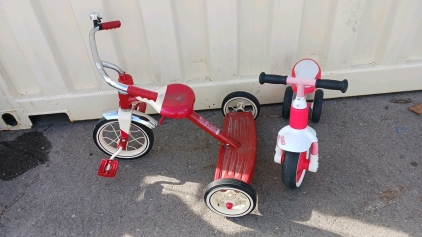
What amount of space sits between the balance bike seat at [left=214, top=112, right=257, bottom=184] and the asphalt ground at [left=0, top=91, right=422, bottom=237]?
0.63ft

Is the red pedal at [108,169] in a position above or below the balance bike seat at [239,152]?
below

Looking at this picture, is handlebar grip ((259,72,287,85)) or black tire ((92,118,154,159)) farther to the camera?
black tire ((92,118,154,159))

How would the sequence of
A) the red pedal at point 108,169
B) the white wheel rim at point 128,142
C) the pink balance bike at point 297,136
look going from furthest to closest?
the white wheel rim at point 128,142, the red pedal at point 108,169, the pink balance bike at point 297,136

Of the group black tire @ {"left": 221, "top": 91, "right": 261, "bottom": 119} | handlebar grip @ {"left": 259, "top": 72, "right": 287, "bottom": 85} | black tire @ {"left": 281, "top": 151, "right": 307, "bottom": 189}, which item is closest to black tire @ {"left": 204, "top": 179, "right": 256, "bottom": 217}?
black tire @ {"left": 281, "top": 151, "right": 307, "bottom": 189}

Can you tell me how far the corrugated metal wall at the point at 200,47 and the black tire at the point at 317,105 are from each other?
8.7 inches

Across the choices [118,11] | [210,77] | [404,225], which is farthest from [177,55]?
[404,225]

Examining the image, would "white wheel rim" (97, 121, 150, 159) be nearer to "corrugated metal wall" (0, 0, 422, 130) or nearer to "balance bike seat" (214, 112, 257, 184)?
"corrugated metal wall" (0, 0, 422, 130)

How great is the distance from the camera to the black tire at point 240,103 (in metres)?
2.22

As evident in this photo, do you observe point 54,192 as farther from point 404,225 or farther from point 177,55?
point 404,225

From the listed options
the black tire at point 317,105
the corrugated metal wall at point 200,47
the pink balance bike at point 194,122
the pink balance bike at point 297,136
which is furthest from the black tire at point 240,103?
the pink balance bike at point 297,136

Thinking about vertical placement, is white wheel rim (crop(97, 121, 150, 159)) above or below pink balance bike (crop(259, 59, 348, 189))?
below

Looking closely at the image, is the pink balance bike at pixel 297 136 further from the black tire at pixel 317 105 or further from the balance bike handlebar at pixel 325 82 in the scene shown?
the black tire at pixel 317 105

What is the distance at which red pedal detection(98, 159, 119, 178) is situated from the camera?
6.21 ft

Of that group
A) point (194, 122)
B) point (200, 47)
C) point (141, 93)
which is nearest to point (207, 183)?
point (194, 122)
